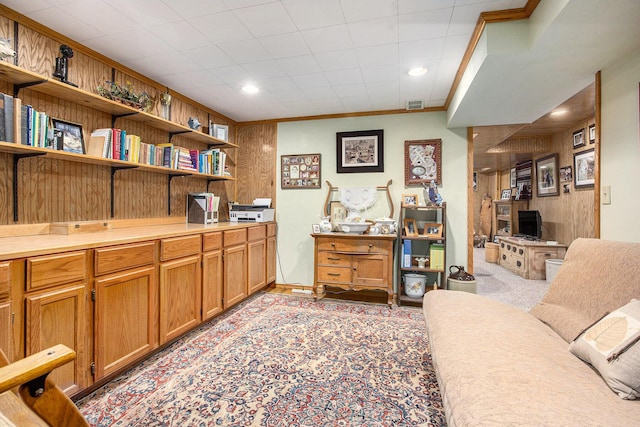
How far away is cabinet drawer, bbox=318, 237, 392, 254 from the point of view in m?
3.23

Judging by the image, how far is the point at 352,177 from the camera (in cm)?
383

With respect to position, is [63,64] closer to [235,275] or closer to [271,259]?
[235,275]

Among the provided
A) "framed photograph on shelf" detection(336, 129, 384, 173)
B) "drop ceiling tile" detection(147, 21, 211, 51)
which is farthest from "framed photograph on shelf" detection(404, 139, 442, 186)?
"drop ceiling tile" detection(147, 21, 211, 51)

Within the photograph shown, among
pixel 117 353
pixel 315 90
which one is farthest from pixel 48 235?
pixel 315 90

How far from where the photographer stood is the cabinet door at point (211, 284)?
2.60 m

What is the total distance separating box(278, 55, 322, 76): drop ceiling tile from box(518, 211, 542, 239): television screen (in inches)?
186

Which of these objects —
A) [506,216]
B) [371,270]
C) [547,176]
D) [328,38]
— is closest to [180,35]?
[328,38]

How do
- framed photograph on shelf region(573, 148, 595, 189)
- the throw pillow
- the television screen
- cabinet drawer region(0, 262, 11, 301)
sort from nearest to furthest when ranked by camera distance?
the throw pillow → cabinet drawer region(0, 262, 11, 301) → framed photograph on shelf region(573, 148, 595, 189) → the television screen

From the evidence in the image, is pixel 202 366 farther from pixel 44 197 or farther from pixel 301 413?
pixel 44 197

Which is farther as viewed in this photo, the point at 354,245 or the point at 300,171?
the point at 300,171

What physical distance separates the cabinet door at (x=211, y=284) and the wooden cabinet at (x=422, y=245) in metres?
1.98

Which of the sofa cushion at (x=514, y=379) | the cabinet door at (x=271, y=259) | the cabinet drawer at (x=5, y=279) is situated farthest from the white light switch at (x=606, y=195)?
the cabinet drawer at (x=5, y=279)

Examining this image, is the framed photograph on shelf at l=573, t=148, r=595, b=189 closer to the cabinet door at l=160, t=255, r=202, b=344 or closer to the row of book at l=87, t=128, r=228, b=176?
the row of book at l=87, t=128, r=228, b=176

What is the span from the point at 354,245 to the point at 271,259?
1.24m
